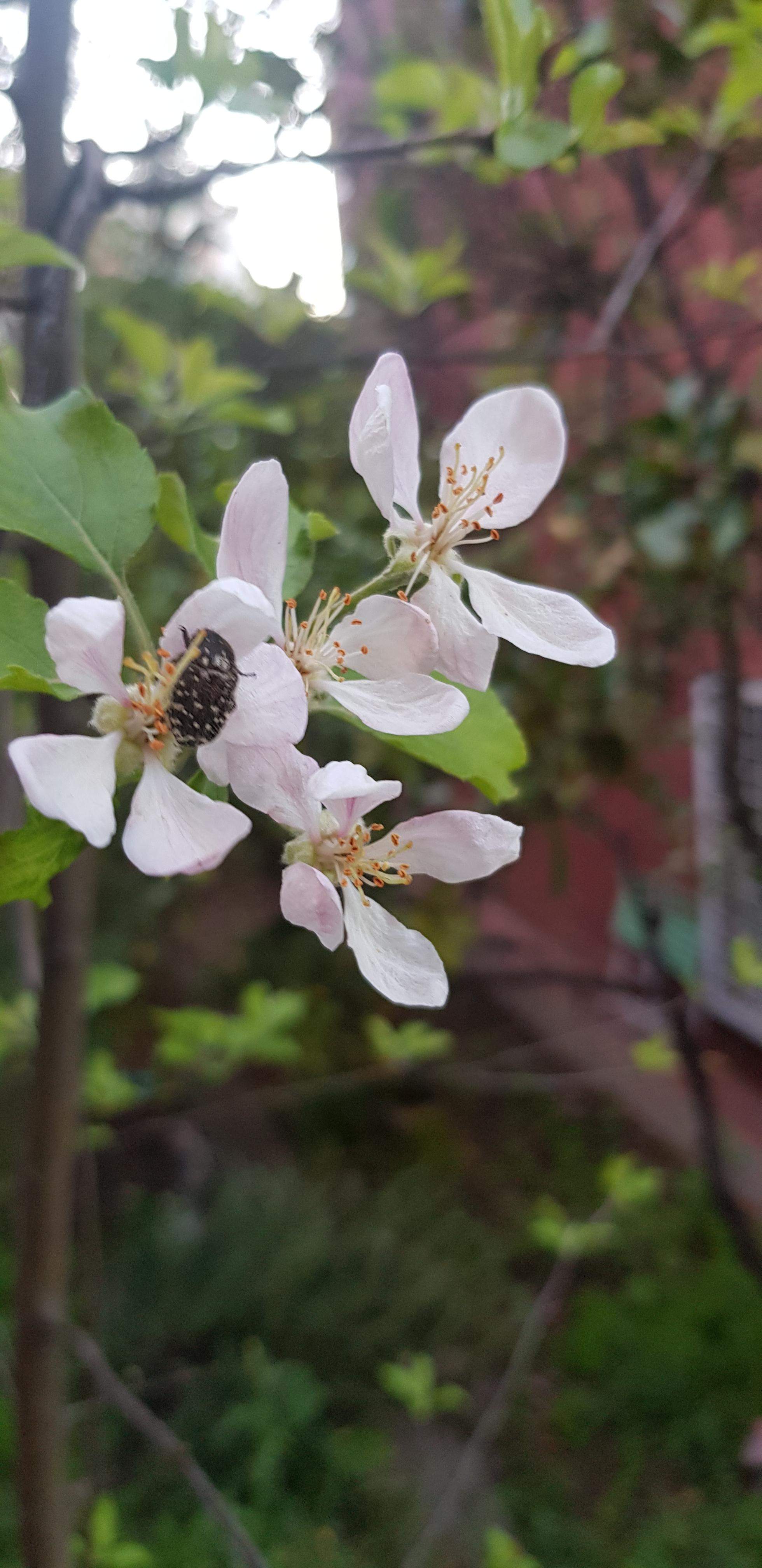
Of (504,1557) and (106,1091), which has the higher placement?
(106,1091)

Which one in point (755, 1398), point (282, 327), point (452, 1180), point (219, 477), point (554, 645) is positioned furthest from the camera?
point (452, 1180)

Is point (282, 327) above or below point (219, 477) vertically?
above

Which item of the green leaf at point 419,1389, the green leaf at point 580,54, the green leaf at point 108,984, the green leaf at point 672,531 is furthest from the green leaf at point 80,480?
the green leaf at point 419,1389

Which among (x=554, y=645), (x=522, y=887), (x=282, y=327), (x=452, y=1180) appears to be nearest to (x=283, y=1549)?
(x=452, y=1180)

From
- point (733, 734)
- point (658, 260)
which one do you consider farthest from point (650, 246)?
point (733, 734)

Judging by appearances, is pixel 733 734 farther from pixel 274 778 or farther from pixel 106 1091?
pixel 274 778

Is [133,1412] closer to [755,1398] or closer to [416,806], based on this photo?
[416,806]

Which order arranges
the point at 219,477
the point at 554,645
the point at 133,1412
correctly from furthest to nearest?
the point at 219,477
the point at 133,1412
the point at 554,645
